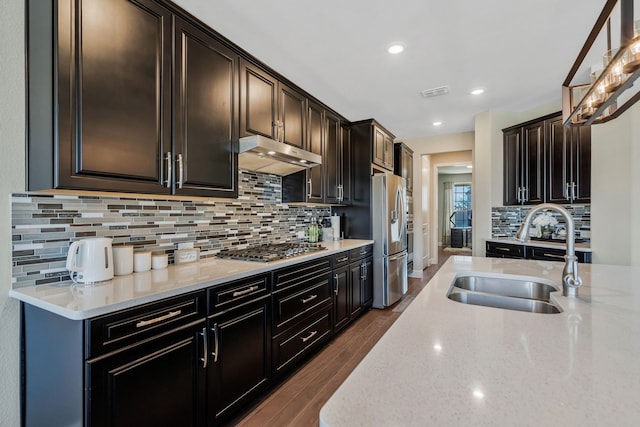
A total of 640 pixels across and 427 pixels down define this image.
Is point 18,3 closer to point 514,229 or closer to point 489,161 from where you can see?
point 489,161

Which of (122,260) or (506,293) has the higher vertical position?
(122,260)

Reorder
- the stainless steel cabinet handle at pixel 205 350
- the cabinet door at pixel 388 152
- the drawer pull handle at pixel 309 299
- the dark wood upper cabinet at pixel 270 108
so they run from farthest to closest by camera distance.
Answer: the cabinet door at pixel 388 152 < the drawer pull handle at pixel 309 299 < the dark wood upper cabinet at pixel 270 108 < the stainless steel cabinet handle at pixel 205 350

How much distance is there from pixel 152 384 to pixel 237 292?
1.91 ft

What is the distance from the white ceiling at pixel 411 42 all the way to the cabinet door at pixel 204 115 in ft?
0.99

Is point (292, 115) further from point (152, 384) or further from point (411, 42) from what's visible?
point (152, 384)

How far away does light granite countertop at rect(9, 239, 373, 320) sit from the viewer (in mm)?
1146

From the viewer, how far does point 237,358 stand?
1.74 m

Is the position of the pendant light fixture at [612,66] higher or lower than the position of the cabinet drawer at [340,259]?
higher

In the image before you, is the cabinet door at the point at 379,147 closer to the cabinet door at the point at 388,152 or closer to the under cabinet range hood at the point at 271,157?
the cabinet door at the point at 388,152

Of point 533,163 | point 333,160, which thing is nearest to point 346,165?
point 333,160

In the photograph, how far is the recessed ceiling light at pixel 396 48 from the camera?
2.44 m

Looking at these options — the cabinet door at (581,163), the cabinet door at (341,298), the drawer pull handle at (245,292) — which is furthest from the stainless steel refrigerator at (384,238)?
the drawer pull handle at (245,292)

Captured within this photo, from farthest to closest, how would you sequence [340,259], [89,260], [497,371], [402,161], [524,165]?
[402,161], [524,165], [340,259], [89,260], [497,371]

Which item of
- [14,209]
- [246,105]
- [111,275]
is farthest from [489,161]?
[14,209]
